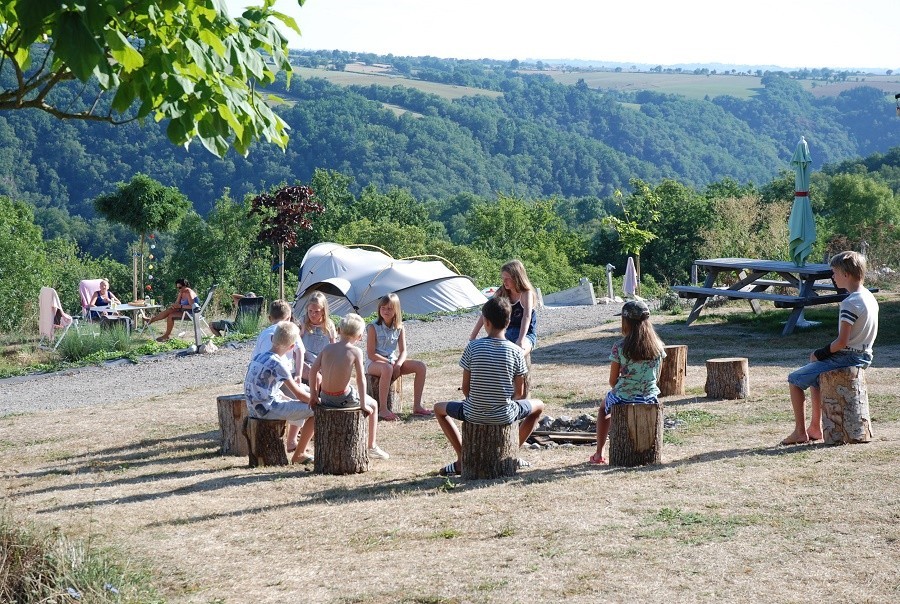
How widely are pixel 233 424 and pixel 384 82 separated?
134340 millimetres

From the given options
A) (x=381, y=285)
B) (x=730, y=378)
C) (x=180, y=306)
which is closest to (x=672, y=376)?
(x=730, y=378)

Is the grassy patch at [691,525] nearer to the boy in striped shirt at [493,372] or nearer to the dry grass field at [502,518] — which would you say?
the dry grass field at [502,518]

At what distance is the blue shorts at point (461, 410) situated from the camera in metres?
6.43

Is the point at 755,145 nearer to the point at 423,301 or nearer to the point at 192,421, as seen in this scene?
the point at 423,301

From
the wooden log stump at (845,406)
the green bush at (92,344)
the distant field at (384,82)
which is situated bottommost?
the green bush at (92,344)

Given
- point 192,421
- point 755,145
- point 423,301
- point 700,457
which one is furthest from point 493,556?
point 755,145

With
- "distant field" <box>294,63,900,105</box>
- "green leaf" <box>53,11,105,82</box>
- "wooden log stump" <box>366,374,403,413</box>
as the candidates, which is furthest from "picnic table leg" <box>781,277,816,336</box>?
"distant field" <box>294,63,900,105</box>

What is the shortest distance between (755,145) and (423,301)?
132 meters

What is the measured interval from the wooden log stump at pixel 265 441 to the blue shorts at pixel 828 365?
140 inches

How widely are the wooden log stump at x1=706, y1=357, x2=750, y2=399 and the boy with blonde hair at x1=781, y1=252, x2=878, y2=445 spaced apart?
222 cm

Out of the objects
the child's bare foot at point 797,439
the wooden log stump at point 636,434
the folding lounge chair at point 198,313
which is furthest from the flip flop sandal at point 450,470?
the folding lounge chair at point 198,313

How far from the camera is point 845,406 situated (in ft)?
21.8

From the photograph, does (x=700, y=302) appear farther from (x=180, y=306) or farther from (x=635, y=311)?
(x=635, y=311)

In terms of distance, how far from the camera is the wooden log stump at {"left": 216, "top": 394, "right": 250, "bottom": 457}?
24.3 feet
